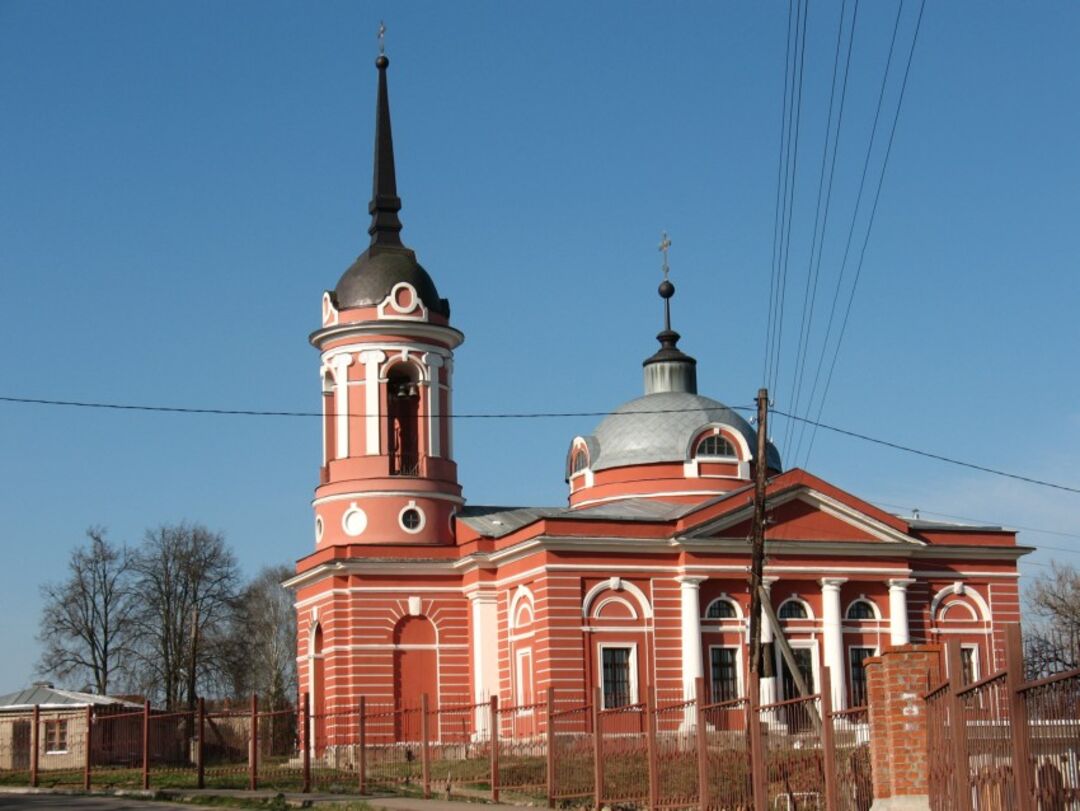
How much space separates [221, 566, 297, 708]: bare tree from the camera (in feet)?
242

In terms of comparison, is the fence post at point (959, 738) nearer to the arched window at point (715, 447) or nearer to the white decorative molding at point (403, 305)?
the white decorative molding at point (403, 305)

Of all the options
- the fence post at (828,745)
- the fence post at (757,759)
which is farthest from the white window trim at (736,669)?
the fence post at (828,745)

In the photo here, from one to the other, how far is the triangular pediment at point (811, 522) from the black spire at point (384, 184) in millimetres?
12512

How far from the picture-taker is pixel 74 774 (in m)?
35.2

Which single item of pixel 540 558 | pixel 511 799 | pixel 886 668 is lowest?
pixel 511 799

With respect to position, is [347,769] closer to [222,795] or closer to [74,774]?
[74,774]

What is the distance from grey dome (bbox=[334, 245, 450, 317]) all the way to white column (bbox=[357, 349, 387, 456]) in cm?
143

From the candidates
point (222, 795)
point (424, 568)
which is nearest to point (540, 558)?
point (424, 568)

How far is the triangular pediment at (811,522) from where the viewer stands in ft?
137

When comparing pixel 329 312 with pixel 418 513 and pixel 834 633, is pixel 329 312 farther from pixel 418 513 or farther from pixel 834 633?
pixel 834 633

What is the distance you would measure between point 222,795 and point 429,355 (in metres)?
19.0

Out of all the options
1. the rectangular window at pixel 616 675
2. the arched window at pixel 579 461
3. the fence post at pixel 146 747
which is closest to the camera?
the fence post at pixel 146 747

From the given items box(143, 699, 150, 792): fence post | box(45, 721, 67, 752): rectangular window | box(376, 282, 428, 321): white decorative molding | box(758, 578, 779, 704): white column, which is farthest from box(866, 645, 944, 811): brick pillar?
box(376, 282, 428, 321): white decorative molding

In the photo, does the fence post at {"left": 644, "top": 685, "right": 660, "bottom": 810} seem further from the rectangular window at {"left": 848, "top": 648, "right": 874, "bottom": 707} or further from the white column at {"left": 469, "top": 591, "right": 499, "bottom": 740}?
the rectangular window at {"left": 848, "top": 648, "right": 874, "bottom": 707}
